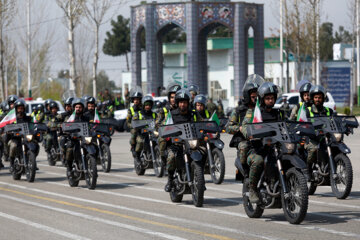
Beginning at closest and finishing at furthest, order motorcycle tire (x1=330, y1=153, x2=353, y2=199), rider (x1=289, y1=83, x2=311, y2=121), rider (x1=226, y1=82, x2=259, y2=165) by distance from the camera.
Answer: rider (x1=226, y1=82, x2=259, y2=165)
motorcycle tire (x1=330, y1=153, x2=353, y2=199)
rider (x1=289, y1=83, x2=311, y2=121)

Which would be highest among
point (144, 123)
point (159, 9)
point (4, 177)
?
point (159, 9)

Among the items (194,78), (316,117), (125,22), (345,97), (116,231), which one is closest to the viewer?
(116,231)

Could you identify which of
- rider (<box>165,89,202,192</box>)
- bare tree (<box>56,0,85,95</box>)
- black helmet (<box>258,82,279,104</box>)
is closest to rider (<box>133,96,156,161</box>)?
rider (<box>165,89,202,192</box>)

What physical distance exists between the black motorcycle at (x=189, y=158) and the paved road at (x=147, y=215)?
0.24 metres

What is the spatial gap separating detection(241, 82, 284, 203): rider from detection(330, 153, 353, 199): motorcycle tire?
85.6 inches

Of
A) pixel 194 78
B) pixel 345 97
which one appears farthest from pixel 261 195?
pixel 345 97

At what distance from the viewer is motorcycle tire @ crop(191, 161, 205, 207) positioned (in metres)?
11.9

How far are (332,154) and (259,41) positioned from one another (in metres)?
43.9

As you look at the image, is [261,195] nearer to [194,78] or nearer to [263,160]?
[263,160]

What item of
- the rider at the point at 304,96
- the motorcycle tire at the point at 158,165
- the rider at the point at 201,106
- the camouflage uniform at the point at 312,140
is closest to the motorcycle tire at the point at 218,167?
the rider at the point at 201,106

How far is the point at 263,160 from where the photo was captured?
10.6 metres

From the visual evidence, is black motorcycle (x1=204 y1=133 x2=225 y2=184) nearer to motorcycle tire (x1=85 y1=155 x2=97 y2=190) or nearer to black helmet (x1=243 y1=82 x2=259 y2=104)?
motorcycle tire (x1=85 y1=155 x2=97 y2=190)

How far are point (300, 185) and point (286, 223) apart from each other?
683 millimetres

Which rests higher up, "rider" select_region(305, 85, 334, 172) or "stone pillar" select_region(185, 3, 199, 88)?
"stone pillar" select_region(185, 3, 199, 88)
